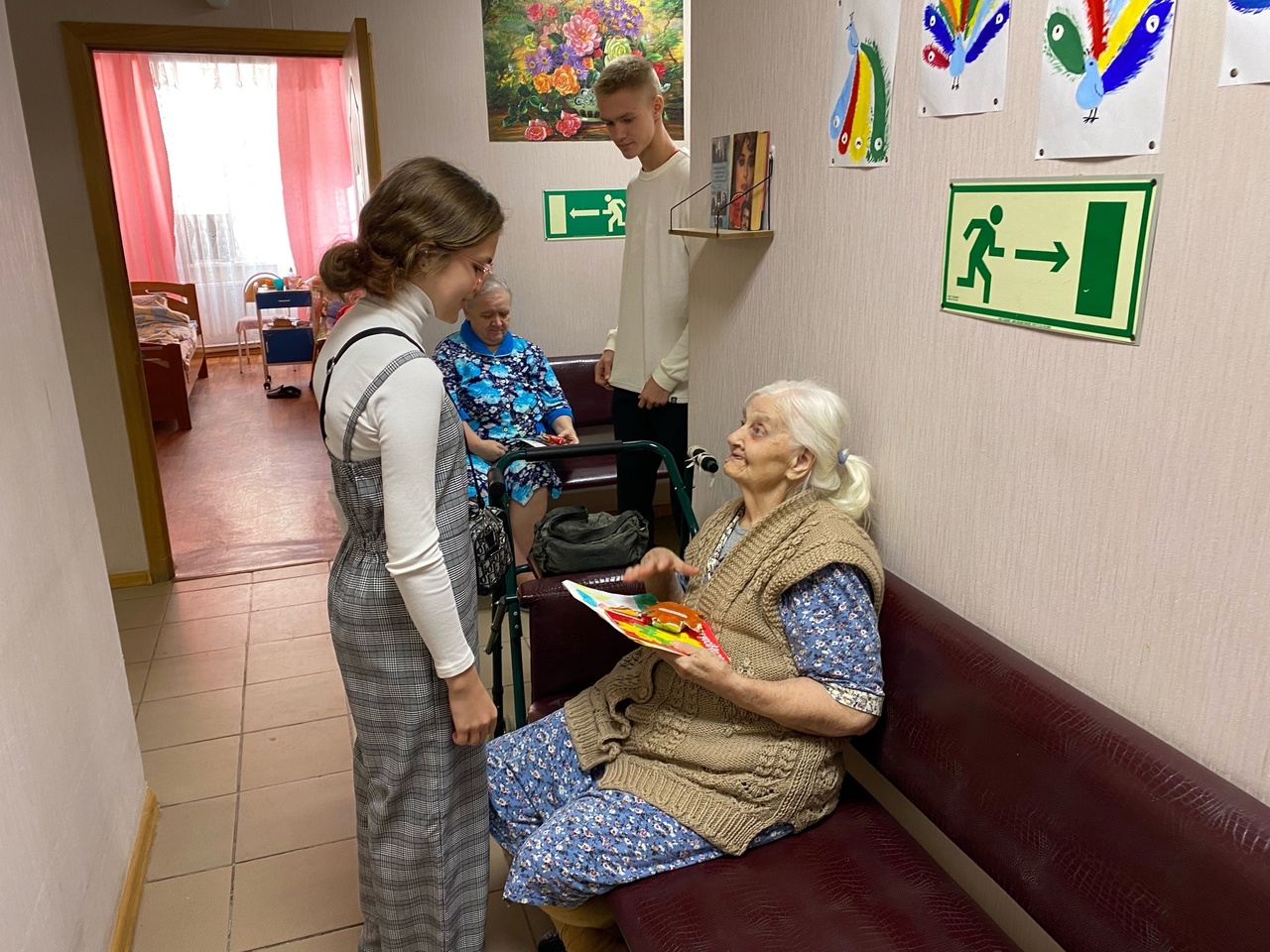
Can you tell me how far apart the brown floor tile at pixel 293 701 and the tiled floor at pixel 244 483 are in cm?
127

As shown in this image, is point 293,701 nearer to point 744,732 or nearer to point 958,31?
point 744,732

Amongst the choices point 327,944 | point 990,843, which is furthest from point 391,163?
point 990,843

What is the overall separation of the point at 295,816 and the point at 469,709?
1245 mm

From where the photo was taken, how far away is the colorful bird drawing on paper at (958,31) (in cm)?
148

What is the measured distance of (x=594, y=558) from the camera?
266 cm

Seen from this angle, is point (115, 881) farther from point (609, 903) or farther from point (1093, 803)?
point (1093, 803)

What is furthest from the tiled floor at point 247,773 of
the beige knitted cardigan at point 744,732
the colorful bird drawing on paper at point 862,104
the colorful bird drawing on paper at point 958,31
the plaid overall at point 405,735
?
the colorful bird drawing on paper at point 958,31

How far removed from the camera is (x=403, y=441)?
1.46m

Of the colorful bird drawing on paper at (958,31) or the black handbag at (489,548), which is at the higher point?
the colorful bird drawing on paper at (958,31)

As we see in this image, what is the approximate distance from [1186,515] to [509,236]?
3.60 metres

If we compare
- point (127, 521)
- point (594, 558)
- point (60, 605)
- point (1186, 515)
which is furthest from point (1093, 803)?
point (127, 521)

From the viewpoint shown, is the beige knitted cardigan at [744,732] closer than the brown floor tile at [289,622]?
Yes

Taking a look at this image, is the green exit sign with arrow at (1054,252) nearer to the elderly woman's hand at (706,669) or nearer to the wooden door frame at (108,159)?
the elderly woman's hand at (706,669)

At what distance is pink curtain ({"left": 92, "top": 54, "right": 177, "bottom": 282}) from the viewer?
364 inches
